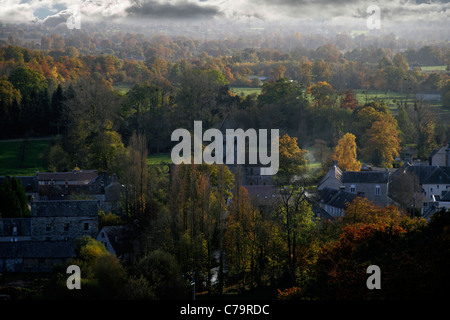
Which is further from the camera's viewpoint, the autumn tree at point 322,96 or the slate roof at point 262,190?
the autumn tree at point 322,96

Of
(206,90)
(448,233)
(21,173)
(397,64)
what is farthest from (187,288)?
(397,64)

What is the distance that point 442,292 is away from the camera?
16.9 metres

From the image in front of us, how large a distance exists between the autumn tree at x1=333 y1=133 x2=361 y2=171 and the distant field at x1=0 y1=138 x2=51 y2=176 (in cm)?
2090

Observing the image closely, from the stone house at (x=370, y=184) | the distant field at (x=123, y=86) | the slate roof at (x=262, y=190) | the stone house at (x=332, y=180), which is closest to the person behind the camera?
the slate roof at (x=262, y=190)

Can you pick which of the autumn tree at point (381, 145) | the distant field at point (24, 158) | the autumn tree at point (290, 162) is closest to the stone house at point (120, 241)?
the autumn tree at point (290, 162)

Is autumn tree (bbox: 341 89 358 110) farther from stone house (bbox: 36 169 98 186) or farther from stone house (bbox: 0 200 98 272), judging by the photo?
stone house (bbox: 0 200 98 272)

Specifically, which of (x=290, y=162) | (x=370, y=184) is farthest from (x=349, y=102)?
(x=370, y=184)

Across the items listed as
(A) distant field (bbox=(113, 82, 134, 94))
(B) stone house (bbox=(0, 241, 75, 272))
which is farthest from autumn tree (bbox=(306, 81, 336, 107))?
(B) stone house (bbox=(0, 241, 75, 272))

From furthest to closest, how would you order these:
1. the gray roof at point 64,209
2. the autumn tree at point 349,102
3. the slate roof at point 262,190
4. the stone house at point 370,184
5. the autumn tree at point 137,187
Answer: the autumn tree at point 349,102
the stone house at point 370,184
the slate roof at point 262,190
the autumn tree at point 137,187
the gray roof at point 64,209

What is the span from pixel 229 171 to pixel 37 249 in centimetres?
1494

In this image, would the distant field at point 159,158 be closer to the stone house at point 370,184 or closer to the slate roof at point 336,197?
the slate roof at point 336,197

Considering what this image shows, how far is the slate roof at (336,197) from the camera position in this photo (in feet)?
124

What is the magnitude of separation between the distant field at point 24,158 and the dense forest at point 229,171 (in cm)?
154
